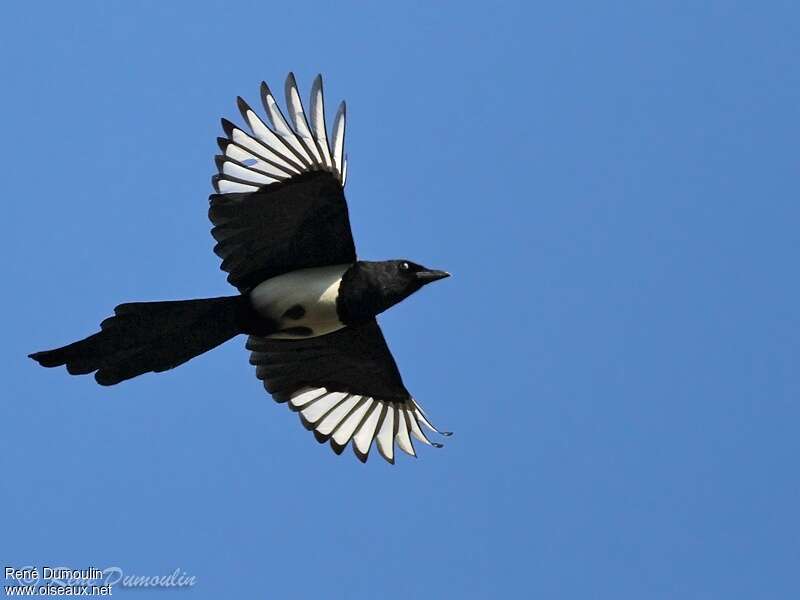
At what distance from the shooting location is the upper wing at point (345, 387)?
1024 centimetres

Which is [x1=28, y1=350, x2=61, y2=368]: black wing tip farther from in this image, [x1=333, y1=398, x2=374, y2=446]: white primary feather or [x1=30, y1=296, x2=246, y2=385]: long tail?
[x1=333, y1=398, x2=374, y2=446]: white primary feather

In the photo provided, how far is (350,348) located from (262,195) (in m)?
1.65

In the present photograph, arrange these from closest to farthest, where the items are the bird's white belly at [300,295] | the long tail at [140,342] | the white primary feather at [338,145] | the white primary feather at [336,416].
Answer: the long tail at [140,342], the white primary feather at [338,145], the bird's white belly at [300,295], the white primary feather at [336,416]

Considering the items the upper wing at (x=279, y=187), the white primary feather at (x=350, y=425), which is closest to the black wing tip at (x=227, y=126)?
the upper wing at (x=279, y=187)

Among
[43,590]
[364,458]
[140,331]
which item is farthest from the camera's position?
[364,458]

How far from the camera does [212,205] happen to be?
9.23 meters

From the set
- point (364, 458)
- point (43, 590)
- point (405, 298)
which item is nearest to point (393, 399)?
point (364, 458)

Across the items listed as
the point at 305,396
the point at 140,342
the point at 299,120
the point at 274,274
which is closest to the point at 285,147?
the point at 299,120

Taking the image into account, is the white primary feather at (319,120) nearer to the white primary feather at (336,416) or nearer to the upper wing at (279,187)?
the upper wing at (279,187)

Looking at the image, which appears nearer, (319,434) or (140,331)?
(140,331)

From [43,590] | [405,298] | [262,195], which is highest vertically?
[262,195]

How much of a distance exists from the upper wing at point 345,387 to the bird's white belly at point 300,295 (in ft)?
2.02

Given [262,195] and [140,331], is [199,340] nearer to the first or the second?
[140,331]

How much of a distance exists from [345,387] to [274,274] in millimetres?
1369
